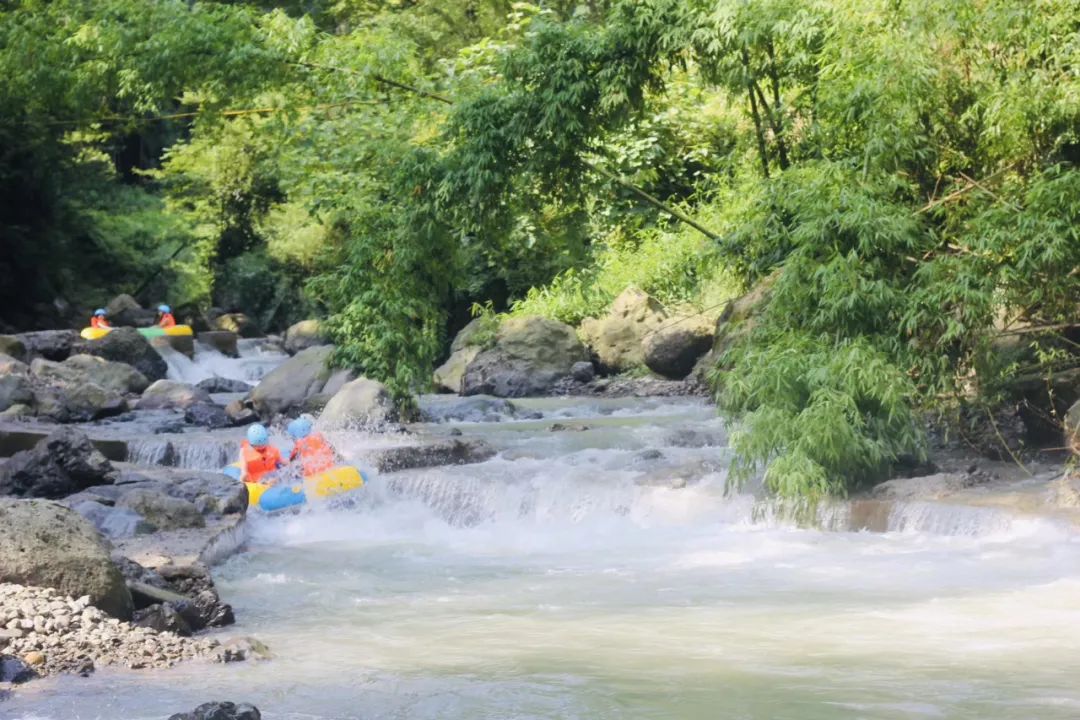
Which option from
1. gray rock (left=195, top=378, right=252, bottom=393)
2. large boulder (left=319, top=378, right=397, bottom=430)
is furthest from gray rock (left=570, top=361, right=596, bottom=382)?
large boulder (left=319, top=378, right=397, bottom=430)

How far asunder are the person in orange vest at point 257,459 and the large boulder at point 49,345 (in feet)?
38.8

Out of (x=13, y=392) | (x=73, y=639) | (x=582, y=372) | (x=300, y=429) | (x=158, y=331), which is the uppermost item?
(x=158, y=331)

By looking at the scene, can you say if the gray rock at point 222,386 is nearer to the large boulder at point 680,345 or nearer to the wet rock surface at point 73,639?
the large boulder at point 680,345

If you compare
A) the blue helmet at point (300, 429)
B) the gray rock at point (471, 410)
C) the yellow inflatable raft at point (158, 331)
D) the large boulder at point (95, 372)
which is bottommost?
the gray rock at point (471, 410)

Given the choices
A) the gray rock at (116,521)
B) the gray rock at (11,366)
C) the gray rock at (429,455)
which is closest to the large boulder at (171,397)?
the gray rock at (11,366)

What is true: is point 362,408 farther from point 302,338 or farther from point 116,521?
point 302,338

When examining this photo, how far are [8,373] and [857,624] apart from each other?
15402 millimetres

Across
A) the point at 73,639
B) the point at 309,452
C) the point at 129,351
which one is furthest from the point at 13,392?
the point at 73,639

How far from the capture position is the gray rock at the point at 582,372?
22.5 metres

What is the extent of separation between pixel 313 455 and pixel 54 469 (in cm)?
254

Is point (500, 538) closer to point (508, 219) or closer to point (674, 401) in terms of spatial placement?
point (508, 219)

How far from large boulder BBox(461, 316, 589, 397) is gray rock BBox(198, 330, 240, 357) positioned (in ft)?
24.9

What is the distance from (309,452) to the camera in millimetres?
13320

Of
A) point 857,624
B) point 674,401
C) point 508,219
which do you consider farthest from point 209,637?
point 674,401
